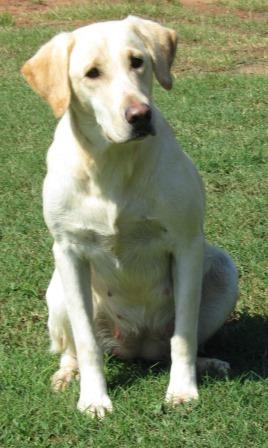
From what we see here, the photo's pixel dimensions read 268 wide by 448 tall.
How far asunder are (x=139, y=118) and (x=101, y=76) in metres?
0.29

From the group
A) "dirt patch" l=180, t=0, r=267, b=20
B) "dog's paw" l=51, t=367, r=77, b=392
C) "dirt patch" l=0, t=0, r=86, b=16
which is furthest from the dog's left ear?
"dirt patch" l=0, t=0, r=86, b=16

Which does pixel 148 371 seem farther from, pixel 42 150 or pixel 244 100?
pixel 244 100

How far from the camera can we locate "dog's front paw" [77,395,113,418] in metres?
4.12

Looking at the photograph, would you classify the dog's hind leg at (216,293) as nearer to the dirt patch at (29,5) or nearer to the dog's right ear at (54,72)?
the dog's right ear at (54,72)

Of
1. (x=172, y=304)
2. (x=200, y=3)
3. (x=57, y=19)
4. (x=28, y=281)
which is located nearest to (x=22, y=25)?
(x=57, y=19)

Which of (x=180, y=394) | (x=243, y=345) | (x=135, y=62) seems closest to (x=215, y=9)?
(x=243, y=345)

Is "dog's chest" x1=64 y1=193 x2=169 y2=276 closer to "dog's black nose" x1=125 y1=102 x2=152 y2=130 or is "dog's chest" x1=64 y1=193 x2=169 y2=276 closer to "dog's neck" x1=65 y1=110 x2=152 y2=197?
→ "dog's neck" x1=65 y1=110 x2=152 y2=197

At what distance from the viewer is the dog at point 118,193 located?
3.93 meters

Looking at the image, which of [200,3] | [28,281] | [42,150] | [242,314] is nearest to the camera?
[242,314]

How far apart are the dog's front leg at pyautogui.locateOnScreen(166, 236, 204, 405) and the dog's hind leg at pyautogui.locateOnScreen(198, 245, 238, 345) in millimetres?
358

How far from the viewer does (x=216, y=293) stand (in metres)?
4.68

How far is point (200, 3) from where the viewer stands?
52.9ft

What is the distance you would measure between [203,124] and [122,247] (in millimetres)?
4827

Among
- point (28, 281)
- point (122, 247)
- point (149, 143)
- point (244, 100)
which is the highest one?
point (149, 143)
